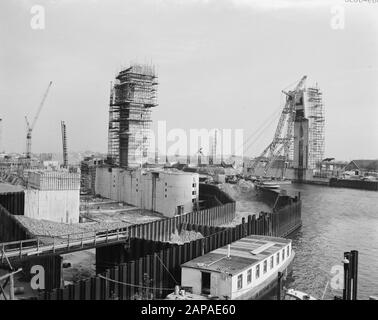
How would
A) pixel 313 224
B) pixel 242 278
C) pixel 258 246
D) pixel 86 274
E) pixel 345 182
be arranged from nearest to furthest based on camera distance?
1. pixel 242 278
2. pixel 258 246
3. pixel 86 274
4. pixel 313 224
5. pixel 345 182

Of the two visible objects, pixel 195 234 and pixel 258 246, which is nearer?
pixel 258 246

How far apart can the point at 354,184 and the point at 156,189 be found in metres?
69.8

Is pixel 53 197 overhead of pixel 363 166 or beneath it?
overhead

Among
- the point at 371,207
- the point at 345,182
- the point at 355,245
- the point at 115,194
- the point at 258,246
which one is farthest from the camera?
the point at 345,182

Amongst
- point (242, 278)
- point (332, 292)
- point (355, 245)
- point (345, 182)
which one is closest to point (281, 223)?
point (355, 245)

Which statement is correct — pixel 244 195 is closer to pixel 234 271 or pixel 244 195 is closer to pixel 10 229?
pixel 10 229

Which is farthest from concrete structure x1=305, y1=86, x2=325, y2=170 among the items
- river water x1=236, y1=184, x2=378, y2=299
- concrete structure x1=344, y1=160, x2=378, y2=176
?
river water x1=236, y1=184, x2=378, y2=299

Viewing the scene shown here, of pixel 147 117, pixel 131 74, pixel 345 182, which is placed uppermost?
pixel 131 74

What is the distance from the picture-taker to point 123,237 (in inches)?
792

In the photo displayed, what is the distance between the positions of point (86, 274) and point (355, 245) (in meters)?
19.9

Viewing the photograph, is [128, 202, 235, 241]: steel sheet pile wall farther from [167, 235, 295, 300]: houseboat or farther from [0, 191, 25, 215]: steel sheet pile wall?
[0, 191, 25, 215]: steel sheet pile wall

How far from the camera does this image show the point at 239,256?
51.9 ft

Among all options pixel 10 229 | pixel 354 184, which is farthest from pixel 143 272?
pixel 354 184

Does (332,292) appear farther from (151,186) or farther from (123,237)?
(151,186)
